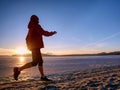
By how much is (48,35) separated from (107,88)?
3233 mm

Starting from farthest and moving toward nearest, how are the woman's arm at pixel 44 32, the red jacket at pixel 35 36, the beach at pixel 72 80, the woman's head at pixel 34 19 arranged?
the woman's head at pixel 34 19
the woman's arm at pixel 44 32
the red jacket at pixel 35 36
the beach at pixel 72 80

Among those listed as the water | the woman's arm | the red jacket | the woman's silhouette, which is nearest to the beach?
the water

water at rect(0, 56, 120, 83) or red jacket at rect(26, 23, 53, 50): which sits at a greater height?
red jacket at rect(26, 23, 53, 50)

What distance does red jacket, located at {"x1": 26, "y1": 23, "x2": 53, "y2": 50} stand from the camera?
891 centimetres

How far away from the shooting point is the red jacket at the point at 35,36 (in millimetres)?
8914

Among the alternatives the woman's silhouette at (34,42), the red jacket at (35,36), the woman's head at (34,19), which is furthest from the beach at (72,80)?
the woman's head at (34,19)

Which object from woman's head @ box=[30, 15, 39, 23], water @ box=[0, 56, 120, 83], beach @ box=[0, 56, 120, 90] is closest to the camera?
beach @ box=[0, 56, 120, 90]

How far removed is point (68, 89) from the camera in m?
7.23

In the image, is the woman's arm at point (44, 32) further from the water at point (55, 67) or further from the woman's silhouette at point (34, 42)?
the water at point (55, 67)

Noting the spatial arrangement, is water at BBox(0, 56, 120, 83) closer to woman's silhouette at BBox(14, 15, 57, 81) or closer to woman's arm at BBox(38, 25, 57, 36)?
woman's silhouette at BBox(14, 15, 57, 81)

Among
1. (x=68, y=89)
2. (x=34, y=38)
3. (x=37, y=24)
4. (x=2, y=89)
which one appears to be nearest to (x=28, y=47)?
(x=34, y=38)

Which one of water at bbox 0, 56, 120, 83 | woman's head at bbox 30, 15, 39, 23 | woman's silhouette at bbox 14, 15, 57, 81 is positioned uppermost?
woman's head at bbox 30, 15, 39, 23

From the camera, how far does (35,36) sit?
8984 millimetres

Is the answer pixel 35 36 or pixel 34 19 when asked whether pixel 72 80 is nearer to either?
A: pixel 35 36
